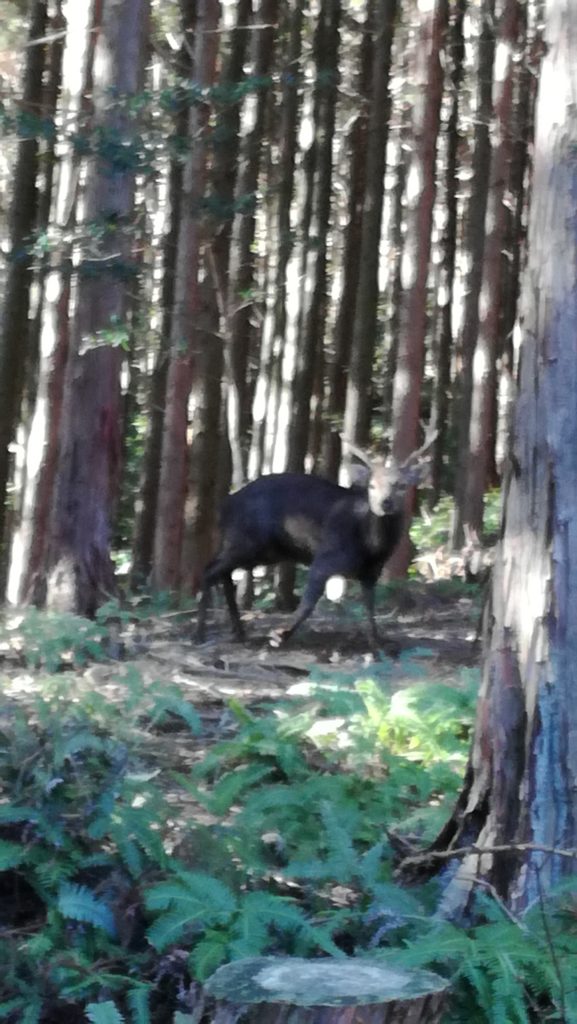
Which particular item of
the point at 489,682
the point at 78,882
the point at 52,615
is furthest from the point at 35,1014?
the point at 52,615

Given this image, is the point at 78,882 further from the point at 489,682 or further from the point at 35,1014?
the point at 489,682

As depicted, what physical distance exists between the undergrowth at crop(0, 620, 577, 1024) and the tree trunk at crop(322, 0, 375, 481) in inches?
561

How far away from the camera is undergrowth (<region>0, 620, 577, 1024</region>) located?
16.3 ft

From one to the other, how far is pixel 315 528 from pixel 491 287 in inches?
323

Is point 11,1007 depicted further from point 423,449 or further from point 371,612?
point 423,449

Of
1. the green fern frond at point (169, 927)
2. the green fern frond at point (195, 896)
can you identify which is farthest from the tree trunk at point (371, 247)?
the green fern frond at point (169, 927)

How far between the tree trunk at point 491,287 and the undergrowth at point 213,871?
11.9 metres

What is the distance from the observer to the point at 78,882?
5.74 m

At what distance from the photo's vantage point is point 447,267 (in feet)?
86.9

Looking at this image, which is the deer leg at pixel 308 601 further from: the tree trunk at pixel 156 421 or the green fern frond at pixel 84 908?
the tree trunk at pixel 156 421

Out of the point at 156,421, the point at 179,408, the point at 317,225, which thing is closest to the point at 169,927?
the point at 179,408

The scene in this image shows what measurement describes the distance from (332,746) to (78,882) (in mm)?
2112

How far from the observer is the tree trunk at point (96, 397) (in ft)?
36.6

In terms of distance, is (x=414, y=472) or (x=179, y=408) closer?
(x=414, y=472)
